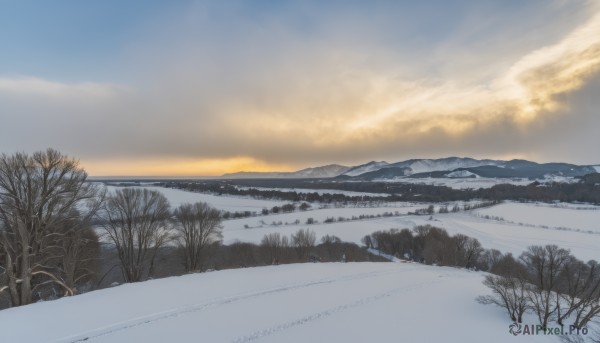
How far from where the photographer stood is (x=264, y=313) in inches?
579

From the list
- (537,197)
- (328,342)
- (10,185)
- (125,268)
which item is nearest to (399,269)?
(328,342)

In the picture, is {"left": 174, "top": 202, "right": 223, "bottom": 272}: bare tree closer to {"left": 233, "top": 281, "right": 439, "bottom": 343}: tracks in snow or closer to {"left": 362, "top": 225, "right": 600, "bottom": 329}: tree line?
{"left": 233, "top": 281, "right": 439, "bottom": 343}: tracks in snow

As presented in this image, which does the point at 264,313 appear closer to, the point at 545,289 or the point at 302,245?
the point at 545,289

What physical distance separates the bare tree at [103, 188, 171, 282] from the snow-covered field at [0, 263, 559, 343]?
8099mm

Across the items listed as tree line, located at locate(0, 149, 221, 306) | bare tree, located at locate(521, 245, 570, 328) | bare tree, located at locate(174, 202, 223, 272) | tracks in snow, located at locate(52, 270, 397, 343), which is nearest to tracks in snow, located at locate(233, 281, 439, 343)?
tracks in snow, located at locate(52, 270, 397, 343)

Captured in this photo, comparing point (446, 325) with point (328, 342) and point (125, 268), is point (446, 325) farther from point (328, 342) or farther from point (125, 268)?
point (125, 268)

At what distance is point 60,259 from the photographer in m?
22.0

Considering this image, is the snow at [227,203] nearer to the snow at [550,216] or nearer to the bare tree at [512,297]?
the snow at [550,216]

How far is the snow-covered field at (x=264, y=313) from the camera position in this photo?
12.2m

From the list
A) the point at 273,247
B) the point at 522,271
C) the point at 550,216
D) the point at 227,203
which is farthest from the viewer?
the point at 227,203

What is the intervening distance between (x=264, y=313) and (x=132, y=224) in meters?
18.5

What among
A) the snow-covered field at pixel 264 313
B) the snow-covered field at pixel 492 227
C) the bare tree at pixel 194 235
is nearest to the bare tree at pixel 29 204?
the snow-covered field at pixel 264 313

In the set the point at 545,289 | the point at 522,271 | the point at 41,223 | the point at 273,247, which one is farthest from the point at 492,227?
the point at 41,223

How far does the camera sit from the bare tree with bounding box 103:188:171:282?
2603cm
